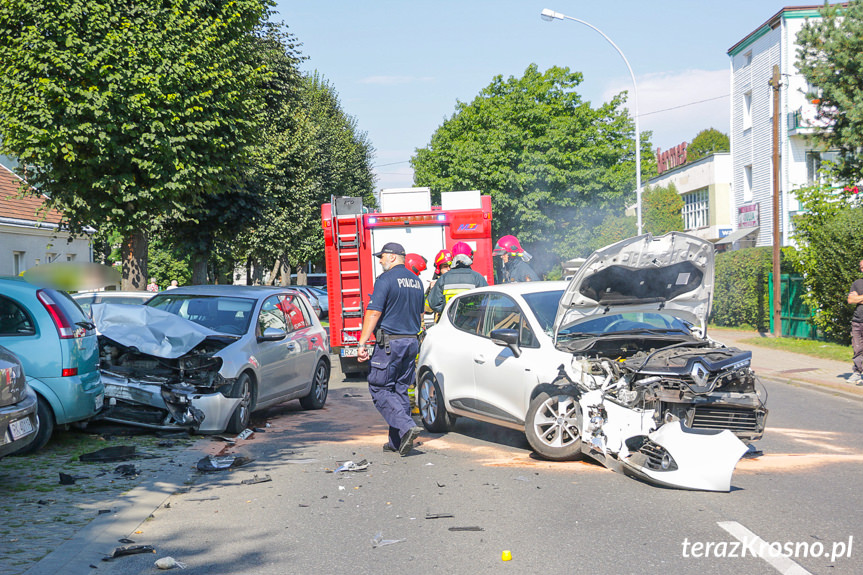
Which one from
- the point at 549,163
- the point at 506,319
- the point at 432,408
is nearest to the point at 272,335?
the point at 432,408

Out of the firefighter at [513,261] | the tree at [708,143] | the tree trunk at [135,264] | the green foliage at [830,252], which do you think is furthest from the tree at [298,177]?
the tree at [708,143]

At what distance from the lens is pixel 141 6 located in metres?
15.9

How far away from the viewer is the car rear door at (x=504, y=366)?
7989 millimetres

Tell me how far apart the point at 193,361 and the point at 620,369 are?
4.78 m

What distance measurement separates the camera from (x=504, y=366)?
8352mm

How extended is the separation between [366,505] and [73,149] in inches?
457

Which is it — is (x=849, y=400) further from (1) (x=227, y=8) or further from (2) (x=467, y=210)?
(1) (x=227, y=8)

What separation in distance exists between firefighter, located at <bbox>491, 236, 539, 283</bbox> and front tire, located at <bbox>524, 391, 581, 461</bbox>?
645cm

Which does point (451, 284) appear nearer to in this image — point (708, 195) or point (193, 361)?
point (193, 361)

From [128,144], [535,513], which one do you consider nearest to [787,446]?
[535,513]

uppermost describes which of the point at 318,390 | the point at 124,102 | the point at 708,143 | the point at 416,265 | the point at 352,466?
the point at 708,143

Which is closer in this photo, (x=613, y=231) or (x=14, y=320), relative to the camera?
(x=14, y=320)

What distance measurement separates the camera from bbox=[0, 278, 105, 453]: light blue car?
26.1 ft

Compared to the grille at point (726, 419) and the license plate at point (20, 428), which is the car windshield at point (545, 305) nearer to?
the grille at point (726, 419)
